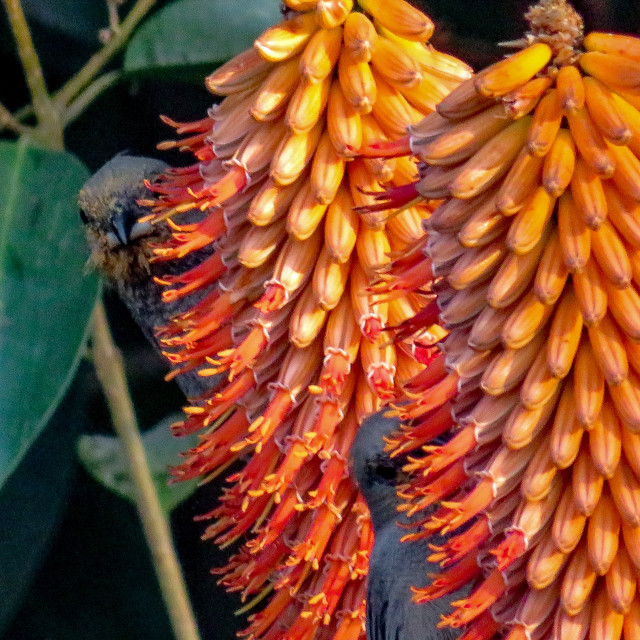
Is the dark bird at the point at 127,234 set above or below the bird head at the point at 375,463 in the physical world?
above

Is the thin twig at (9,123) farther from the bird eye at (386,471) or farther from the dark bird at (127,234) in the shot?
the bird eye at (386,471)

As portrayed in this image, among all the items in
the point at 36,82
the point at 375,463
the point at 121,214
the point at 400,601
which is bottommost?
the point at 400,601

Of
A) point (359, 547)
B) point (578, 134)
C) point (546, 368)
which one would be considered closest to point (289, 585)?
point (359, 547)

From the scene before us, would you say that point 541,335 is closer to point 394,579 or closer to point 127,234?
point 394,579

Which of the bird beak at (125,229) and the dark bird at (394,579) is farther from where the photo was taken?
the bird beak at (125,229)

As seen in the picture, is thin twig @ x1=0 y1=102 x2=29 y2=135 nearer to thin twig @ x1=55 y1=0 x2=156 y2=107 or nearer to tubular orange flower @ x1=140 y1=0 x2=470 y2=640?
thin twig @ x1=55 y1=0 x2=156 y2=107

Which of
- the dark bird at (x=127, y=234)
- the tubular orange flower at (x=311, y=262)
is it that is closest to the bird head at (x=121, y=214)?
the dark bird at (x=127, y=234)

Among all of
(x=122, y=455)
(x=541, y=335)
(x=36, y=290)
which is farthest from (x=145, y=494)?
(x=541, y=335)
